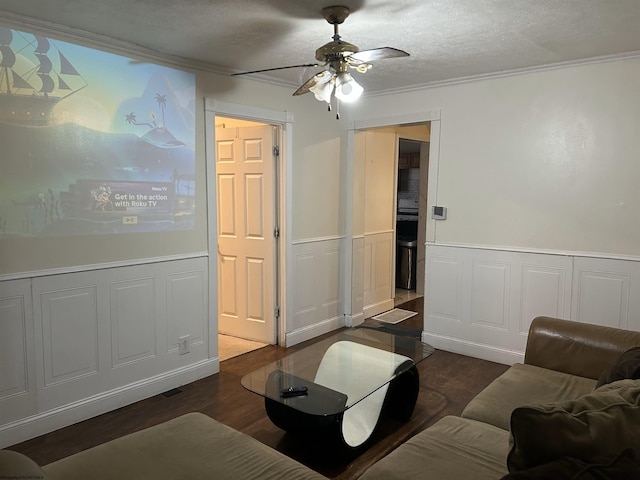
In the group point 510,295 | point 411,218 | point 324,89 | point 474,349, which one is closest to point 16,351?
point 324,89

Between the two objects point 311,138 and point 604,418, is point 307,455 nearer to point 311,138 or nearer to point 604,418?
point 604,418

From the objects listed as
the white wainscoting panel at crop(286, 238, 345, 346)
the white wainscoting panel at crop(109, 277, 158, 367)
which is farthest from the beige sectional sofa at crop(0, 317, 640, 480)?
the white wainscoting panel at crop(286, 238, 345, 346)

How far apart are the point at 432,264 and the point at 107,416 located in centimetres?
292

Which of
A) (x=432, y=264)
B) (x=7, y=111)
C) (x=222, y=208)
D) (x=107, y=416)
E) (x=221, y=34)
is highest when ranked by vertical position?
(x=221, y=34)

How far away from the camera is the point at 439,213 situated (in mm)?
4258

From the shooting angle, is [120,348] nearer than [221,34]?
No

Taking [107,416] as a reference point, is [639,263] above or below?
above

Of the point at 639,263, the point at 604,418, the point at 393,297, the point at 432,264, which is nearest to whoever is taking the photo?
the point at 604,418

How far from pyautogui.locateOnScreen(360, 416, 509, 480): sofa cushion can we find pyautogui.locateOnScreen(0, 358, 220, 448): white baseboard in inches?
84.3

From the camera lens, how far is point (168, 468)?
1.70 meters

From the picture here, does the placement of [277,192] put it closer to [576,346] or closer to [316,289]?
[316,289]

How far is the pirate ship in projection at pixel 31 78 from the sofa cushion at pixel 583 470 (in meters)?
2.92

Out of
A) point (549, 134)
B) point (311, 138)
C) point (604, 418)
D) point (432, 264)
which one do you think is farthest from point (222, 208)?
point (604, 418)

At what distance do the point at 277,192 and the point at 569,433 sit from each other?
341cm
